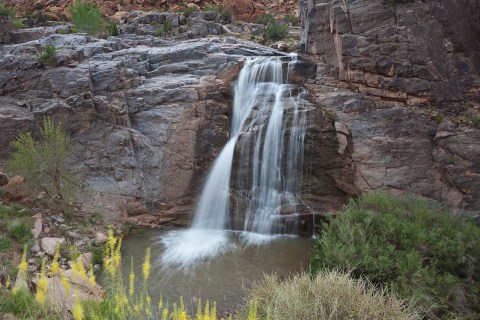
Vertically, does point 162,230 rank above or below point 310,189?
below

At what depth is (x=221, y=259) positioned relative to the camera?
11.4 m

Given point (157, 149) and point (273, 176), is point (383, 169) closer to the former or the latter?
point (273, 176)

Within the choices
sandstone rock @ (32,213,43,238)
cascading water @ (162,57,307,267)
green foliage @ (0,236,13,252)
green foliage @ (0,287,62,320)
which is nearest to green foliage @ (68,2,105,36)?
cascading water @ (162,57,307,267)

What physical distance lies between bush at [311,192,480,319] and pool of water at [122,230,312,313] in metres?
1.38

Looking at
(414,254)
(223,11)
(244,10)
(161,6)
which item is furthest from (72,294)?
(161,6)

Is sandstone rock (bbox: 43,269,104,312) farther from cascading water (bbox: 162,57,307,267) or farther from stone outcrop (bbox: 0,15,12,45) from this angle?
stone outcrop (bbox: 0,15,12,45)

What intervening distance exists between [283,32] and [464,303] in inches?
905

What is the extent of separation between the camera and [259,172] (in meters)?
14.3

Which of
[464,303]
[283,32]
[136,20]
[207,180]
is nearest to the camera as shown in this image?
[464,303]

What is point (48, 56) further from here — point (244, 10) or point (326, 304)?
point (244, 10)

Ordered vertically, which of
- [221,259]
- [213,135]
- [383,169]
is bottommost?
[221,259]

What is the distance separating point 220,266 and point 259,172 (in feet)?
14.5

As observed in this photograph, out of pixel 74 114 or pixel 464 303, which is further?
pixel 74 114

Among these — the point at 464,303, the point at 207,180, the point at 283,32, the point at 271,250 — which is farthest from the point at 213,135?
the point at 283,32
